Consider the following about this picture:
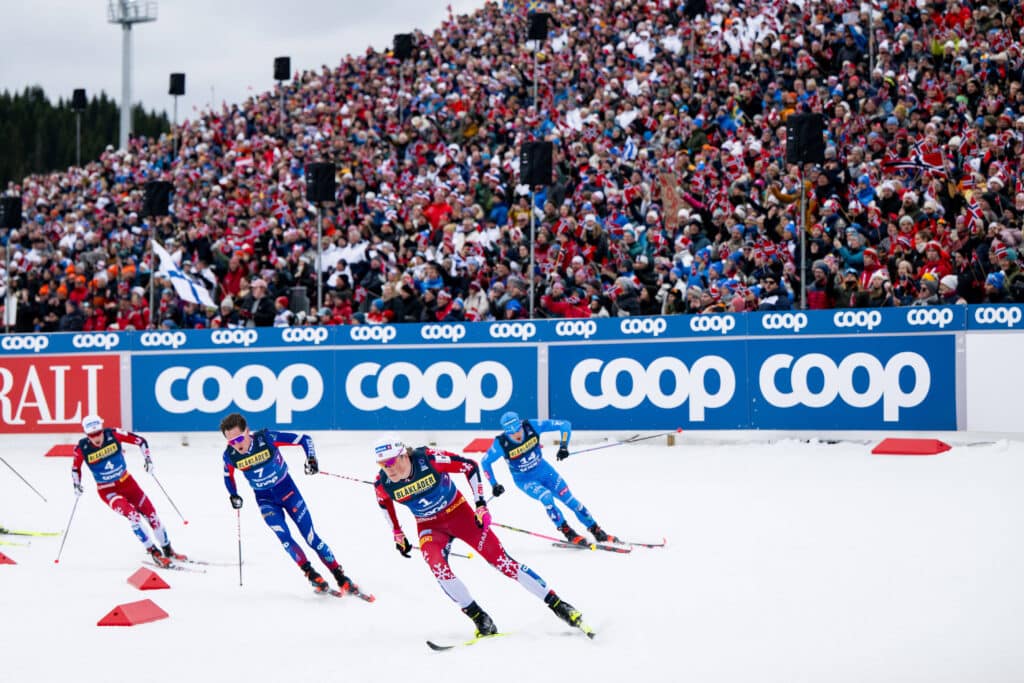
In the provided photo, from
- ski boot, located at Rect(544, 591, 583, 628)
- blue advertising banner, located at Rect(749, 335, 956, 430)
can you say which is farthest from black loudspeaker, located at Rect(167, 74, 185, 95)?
ski boot, located at Rect(544, 591, 583, 628)

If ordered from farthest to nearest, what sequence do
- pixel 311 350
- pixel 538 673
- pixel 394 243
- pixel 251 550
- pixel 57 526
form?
pixel 394 243 < pixel 311 350 < pixel 57 526 < pixel 251 550 < pixel 538 673

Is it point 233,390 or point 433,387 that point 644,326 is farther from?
point 233,390

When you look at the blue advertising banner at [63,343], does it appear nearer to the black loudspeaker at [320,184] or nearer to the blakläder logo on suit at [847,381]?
the black loudspeaker at [320,184]

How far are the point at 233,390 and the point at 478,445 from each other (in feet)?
17.3

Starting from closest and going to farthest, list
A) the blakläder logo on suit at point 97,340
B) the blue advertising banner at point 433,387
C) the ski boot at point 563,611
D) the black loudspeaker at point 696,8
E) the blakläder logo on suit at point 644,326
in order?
the ski boot at point 563,611, the blakläder logo on suit at point 644,326, the blue advertising banner at point 433,387, the blakläder logo on suit at point 97,340, the black loudspeaker at point 696,8

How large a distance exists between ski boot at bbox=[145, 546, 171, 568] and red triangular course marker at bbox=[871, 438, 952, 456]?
396 inches

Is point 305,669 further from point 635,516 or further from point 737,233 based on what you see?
point 737,233

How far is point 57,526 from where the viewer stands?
15.6 meters

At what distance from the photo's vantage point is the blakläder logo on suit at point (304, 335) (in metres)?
20.7

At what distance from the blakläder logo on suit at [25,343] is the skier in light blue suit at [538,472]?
13463 mm

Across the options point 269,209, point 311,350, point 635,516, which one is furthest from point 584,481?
point 269,209

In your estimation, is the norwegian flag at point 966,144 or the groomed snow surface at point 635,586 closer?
the groomed snow surface at point 635,586

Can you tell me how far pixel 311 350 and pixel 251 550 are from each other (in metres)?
7.43

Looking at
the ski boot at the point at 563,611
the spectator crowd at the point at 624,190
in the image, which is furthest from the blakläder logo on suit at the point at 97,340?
the ski boot at the point at 563,611
